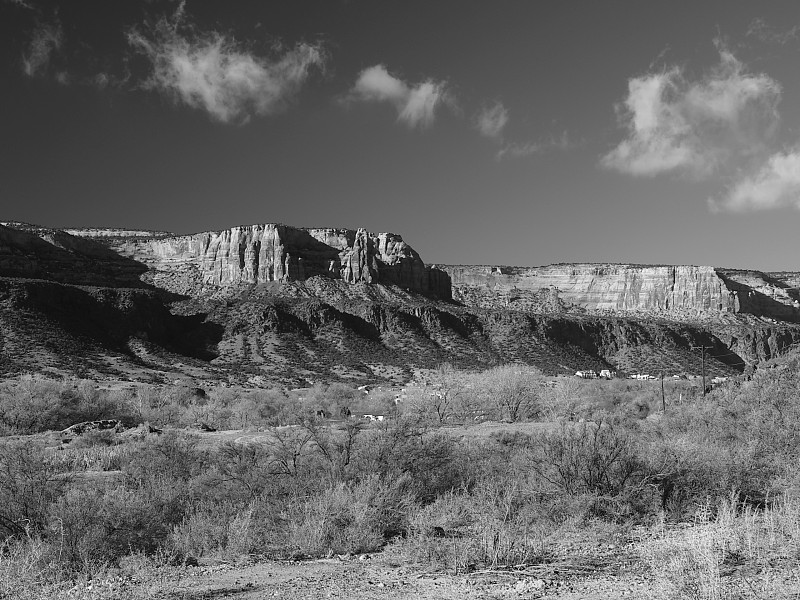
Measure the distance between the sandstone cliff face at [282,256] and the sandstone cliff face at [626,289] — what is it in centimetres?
2046

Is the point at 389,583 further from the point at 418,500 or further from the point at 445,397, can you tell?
the point at 445,397

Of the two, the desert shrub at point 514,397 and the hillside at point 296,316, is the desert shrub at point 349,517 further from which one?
the hillside at point 296,316

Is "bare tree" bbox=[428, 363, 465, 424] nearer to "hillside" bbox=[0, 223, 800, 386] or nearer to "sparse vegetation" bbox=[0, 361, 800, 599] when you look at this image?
"sparse vegetation" bbox=[0, 361, 800, 599]

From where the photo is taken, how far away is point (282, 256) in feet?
407

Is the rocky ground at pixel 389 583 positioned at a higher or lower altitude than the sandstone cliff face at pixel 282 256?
lower

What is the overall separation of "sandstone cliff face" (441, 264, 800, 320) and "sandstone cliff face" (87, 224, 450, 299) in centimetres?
2046

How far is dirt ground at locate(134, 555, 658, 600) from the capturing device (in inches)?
287

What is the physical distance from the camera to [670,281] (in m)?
165

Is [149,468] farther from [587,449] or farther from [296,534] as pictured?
[587,449]

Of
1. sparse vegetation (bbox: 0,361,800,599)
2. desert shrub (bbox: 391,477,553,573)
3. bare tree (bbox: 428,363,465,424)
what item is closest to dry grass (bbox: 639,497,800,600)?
sparse vegetation (bbox: 0,361,800,599)

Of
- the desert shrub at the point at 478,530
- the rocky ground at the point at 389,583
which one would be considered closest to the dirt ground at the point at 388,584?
the rocky ground at the point at 389,583

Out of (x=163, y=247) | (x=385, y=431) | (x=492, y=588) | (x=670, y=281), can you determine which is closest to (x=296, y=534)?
(x=492, y=588)

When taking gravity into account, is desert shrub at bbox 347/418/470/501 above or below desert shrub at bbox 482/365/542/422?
above

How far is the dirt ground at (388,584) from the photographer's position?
729 cm
